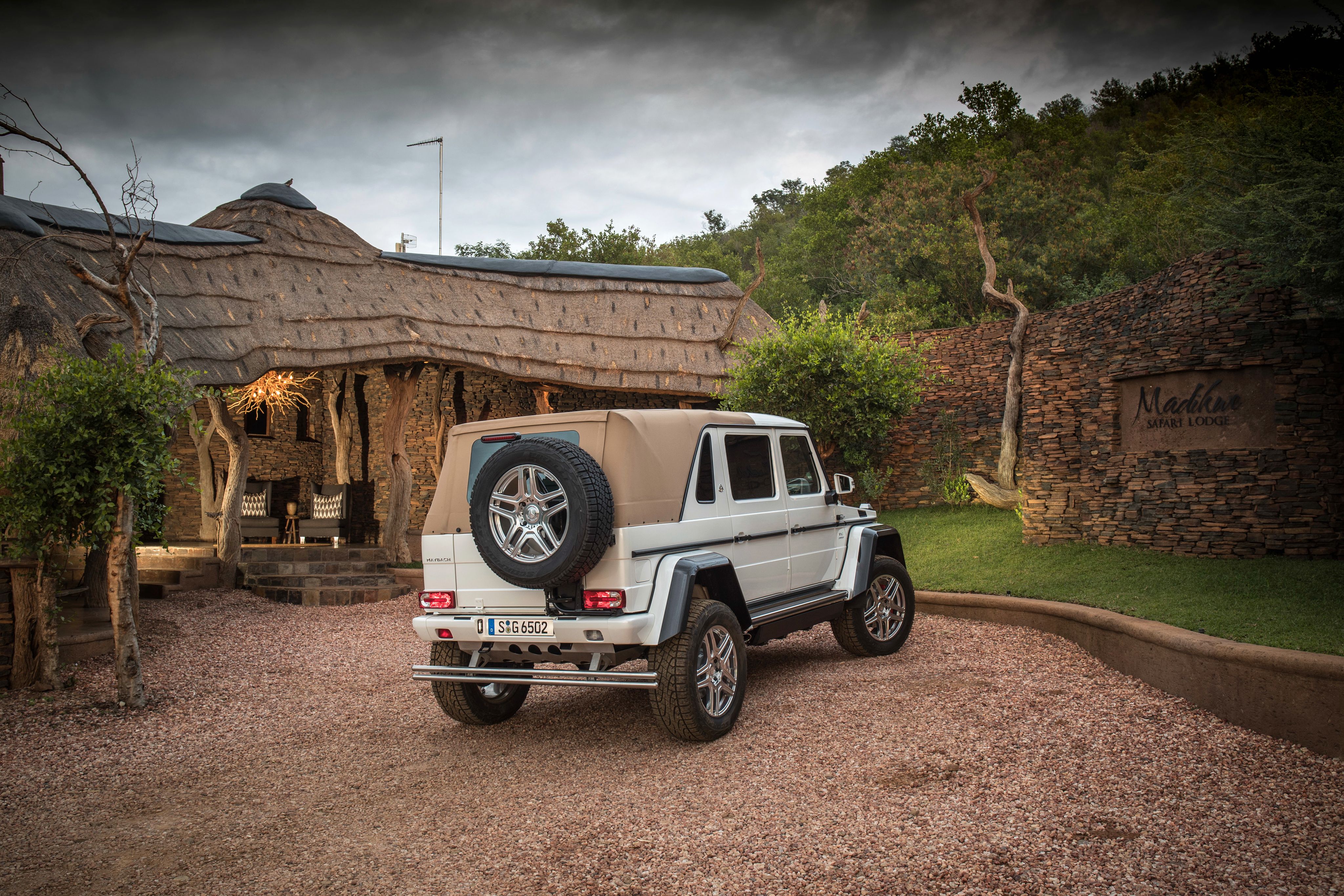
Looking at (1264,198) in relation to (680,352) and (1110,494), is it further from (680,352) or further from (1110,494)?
(680,352)

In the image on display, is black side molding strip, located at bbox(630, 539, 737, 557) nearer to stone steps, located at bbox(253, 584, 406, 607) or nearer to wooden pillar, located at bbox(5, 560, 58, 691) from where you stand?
wooden pillar, located at bbox(5, 560, 58, 691)

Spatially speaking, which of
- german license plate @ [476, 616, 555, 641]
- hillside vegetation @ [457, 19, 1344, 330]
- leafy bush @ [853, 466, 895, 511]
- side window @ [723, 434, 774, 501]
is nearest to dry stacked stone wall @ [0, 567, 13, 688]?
german license plate @ [476, 616, 555, 641]

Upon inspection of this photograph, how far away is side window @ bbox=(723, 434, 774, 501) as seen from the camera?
5055mm

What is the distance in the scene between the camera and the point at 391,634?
8656 millimetres

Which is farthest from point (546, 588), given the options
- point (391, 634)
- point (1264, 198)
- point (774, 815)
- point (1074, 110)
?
point (1074, 110)

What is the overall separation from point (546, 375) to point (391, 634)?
5.66 m

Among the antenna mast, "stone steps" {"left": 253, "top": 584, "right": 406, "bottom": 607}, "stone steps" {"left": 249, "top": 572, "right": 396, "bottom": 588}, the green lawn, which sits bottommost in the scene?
"stone steps" {"left": 253, "top": 584, "right": 406, "bottom": 607}

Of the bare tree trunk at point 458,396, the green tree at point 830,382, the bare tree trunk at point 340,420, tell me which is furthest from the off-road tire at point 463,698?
the bare tree trunk at point 340,420

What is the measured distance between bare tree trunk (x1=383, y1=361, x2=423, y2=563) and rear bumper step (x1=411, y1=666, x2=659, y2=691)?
8.37 meters

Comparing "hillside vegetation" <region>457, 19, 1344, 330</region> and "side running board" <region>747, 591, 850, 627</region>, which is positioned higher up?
"hillside vegetation" <region>457, 19, 1344, 330</region>

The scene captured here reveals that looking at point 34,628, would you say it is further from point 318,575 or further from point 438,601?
point 318,575

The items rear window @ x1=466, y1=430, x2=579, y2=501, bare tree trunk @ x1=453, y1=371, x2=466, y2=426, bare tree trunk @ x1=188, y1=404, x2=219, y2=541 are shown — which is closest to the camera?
rear window @ x1=466, y1=430, x2=579, y2=501

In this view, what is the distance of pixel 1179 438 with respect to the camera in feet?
25.9

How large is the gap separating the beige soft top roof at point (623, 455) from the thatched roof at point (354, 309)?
196 inches
